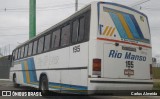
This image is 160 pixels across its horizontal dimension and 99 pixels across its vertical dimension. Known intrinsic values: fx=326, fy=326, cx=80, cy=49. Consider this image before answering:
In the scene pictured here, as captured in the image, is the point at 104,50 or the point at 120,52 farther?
the point at 120,52

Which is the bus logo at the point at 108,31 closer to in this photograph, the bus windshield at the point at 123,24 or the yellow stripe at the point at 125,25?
the bus windshield at the point at 123,24

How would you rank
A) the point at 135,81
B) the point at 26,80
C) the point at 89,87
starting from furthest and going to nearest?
the point at 26,80 → the point at 135,81 → the point at 89,87

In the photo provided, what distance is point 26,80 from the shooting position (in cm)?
1898

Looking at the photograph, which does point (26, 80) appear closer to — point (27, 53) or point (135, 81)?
point (27, 53)

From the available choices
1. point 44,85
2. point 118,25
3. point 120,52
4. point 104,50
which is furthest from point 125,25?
point 44,85

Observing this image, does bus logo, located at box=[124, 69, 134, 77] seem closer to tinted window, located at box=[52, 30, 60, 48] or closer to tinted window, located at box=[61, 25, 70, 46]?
tinted window, located at box=[61, 25, 70, 46]

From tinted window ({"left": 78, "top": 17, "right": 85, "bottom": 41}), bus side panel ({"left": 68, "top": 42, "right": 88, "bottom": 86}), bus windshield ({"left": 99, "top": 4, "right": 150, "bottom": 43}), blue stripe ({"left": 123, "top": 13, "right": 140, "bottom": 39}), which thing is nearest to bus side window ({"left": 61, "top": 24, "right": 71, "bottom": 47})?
bus side panel ({"left": 68, "top": 42, "right": 88, "bottom": 86})

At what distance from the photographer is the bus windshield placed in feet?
34.6

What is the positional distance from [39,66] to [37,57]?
764mm

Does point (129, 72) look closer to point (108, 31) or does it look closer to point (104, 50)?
point (104, 50)

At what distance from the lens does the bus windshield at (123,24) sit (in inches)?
415

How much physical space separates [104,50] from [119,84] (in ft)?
4.01

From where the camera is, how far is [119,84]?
10508mm

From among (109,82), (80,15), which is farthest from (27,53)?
(109,82)
